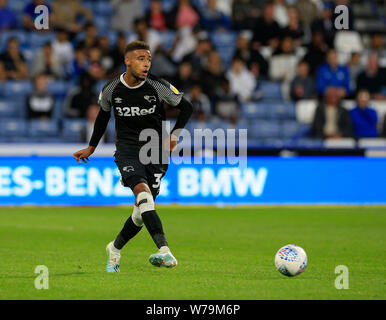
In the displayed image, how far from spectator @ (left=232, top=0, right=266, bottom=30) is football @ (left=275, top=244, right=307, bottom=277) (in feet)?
49.5

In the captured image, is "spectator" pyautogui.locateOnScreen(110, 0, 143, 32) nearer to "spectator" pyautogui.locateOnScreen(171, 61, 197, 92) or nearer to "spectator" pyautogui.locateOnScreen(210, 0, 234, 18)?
"spectator" pyautogui.locateOnScreen(210, 0, 234, 18)

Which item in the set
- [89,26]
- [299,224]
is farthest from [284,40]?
[299,224]

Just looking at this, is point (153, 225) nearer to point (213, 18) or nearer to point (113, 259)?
point (113, 259)

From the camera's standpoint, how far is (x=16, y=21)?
21469 millimetres

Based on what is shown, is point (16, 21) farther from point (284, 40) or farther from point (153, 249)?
point (153, 249)

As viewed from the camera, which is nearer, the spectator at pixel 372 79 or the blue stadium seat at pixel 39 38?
the spectator at pixel 372 79

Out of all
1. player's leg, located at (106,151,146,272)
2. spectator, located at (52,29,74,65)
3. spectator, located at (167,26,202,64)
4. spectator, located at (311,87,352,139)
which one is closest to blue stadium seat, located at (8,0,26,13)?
spectator, located at (52,29,74,65)

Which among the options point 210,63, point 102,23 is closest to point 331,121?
point 210,63

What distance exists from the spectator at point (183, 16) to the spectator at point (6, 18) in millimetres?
3814

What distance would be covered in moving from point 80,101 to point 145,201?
434 inches

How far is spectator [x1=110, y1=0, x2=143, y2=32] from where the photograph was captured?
70.9ft

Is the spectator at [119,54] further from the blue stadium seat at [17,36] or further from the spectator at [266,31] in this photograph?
the spectator at [266,31]

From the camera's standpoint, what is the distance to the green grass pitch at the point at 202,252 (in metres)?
7.52

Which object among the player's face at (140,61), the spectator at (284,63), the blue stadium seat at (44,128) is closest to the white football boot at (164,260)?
the player's face at (140,61)
